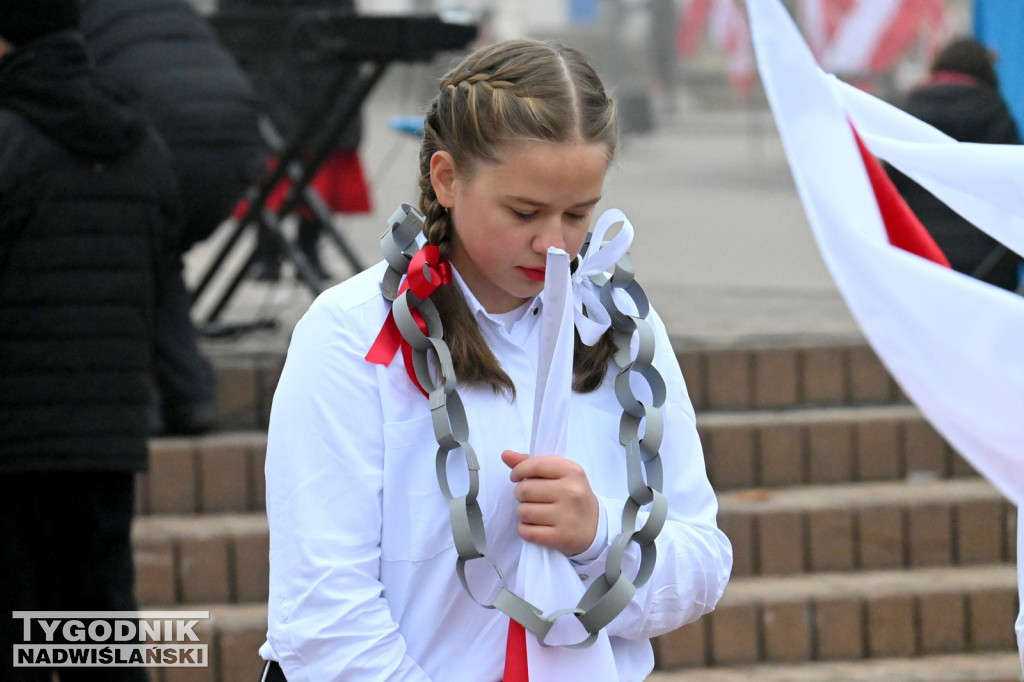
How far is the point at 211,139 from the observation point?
419 cm

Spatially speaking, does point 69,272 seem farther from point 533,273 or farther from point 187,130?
point 533,273

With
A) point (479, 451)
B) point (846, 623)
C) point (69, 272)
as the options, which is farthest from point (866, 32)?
point (479, 451)

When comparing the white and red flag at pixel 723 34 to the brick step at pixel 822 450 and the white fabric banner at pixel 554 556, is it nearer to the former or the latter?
the brick step at pixel 822 450

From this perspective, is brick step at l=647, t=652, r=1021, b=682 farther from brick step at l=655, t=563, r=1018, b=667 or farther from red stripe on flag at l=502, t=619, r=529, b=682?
red stripe on flag at l=502, t=619, r=529, b=682

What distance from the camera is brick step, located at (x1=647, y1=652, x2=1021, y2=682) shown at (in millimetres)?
3754

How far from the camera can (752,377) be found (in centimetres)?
465

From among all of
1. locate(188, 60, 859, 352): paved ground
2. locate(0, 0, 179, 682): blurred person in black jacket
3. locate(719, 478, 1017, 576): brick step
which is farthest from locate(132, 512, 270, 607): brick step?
locate(719, 478, 1017, 576): brick step

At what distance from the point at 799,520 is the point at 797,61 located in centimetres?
267

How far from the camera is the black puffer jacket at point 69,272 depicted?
9.20 feet

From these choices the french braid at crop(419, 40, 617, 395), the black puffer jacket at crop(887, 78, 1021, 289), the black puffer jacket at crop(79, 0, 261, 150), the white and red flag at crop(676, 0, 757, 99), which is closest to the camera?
the french braid at crop(419, 40, 617, 395)

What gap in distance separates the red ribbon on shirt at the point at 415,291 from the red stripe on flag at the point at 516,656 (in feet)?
0.97

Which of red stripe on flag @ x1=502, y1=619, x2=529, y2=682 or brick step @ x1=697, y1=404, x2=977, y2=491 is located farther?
brick step @ x1=697, y1=404, x2=977, y2=491

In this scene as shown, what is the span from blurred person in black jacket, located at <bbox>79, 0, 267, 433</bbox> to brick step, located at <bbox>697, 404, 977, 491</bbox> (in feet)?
5.27

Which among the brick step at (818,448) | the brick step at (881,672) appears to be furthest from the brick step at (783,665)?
the brick step at (818,448)
